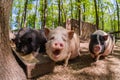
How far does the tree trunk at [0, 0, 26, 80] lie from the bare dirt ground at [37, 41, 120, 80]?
0.75 meters

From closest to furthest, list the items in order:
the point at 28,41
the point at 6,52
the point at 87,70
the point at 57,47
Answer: the point at 6,52 → the point at 57,47 → the point at 87,70 → the point at 28,41

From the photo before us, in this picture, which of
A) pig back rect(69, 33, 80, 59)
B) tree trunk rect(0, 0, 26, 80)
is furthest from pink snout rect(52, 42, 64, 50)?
pig back rect(69, 33, 80, 59)

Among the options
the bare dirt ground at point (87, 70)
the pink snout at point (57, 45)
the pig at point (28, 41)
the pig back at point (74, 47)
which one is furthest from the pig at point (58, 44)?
the pig at point (28, 41)

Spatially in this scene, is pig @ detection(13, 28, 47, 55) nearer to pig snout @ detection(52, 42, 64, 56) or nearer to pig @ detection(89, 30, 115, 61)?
pig snout @ detection(52, 42, 64, 56)

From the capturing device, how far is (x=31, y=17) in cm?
2920

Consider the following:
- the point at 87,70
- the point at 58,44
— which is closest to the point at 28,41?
the point at 58,44

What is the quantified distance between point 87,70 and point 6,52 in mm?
2041

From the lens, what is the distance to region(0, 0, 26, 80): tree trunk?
152 inches

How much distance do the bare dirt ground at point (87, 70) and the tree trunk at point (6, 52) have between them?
75 centimetres

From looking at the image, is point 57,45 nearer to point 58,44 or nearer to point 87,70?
point 58,44

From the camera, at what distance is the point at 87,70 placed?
5281mm

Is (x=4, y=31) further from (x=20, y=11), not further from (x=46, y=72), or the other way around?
(x=20, y=11)

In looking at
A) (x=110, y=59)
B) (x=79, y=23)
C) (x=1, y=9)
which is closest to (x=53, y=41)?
(x=1, y=9)

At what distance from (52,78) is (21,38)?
1.34 meters
